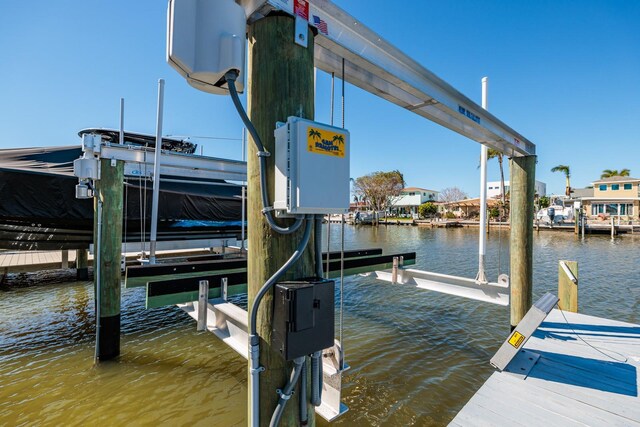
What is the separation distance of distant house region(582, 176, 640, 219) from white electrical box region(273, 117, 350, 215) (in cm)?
5396

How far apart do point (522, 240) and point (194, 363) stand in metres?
5.91

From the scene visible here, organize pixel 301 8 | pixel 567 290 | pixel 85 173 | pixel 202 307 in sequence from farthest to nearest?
pixel 567 290 → pixel 85 173 → pixel 202 307 → pixel 301 8

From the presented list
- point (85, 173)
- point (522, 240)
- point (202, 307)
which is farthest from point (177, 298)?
point (522, 240)

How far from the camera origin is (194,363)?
494 cm

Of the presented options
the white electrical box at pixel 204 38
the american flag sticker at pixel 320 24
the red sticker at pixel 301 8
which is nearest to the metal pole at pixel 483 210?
the american flag sticker at pixel 320 24

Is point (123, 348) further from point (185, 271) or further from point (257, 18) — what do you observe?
point (257, 18)

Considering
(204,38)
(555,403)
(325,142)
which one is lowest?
(555,403)

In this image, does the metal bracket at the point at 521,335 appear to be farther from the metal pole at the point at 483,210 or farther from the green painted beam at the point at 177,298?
the green painted beam at the point at 177,298

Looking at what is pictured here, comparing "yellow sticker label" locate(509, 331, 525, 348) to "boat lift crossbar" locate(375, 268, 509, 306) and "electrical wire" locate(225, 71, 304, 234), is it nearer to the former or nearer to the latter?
"boat lift crossbar" locate(375, 268, 509, 306)

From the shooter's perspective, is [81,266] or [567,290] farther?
[81,266]

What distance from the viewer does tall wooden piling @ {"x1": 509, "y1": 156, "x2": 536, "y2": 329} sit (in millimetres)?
5219

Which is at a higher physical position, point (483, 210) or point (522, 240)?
point (483, 210)

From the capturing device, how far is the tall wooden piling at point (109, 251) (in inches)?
187

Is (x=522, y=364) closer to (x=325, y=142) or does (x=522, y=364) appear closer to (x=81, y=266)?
(x=325, y=142)
